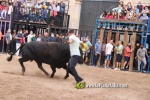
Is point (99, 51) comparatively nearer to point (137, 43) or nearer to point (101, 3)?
point (137, 43)

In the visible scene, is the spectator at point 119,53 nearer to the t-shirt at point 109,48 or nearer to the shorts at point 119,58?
the shorts at point 119,58

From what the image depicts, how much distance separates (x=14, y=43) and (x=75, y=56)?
11.4 metres

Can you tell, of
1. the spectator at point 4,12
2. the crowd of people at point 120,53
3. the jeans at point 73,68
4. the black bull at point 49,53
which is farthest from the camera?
the spectator at point 4,12

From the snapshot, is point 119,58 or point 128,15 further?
point 128,15

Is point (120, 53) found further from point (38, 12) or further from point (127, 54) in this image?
point (38, 12)

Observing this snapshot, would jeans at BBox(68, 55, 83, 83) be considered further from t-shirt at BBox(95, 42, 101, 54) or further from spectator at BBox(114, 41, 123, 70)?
t-shirt at BBox(95, 42, 101, 54)

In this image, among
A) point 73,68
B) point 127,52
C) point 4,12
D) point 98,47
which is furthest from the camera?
point 4,12

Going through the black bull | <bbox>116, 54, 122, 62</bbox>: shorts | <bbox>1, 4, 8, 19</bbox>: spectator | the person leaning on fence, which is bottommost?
<bbox>116, 54, 122, 62</bbox>: shorts

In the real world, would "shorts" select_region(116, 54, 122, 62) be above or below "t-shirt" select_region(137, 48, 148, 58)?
below

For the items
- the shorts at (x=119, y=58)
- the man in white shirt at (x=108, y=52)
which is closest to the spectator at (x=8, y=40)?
the man in white shirt at (x=108, y=52)

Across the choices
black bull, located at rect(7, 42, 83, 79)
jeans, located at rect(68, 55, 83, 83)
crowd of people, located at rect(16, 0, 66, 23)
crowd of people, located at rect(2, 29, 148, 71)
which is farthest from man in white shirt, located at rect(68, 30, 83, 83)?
crowd of people, located at rect(16, 0, 66, 23)

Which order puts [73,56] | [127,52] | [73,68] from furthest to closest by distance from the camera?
[127,52] < [73,56] < [73,68]

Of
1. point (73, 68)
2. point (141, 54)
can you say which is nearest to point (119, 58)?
point (141, 54)

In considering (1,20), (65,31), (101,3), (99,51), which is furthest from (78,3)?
(99,51)
